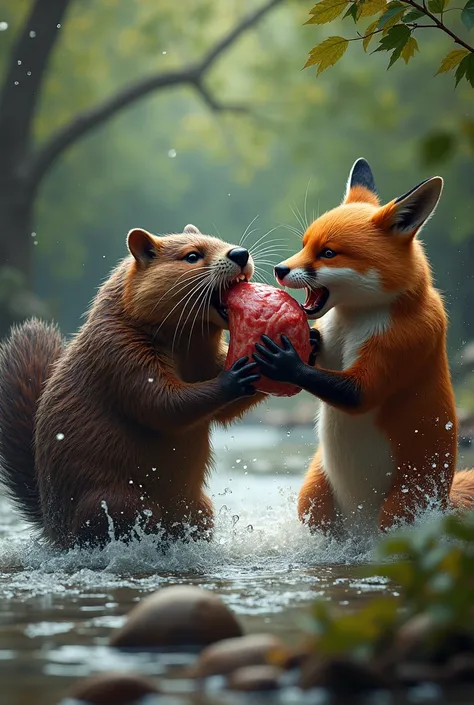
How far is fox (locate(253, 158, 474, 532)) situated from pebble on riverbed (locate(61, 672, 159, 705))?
7.42 feet

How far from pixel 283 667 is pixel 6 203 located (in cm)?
1662

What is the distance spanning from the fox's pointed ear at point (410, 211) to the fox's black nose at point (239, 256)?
0.61 metres

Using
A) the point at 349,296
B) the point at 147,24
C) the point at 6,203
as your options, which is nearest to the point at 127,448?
the point at 349,296

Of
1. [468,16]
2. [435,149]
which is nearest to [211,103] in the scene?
[468,16]

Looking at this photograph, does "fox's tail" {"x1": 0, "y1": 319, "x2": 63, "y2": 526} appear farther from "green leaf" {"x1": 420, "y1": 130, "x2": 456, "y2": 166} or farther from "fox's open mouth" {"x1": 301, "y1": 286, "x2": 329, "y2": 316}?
"green leaf" {"x1": 420, "y1": 130, "x2": 456, "y2": 166}

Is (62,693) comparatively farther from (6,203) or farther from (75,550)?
(6,203)

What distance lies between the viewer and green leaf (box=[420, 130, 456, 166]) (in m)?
2.59

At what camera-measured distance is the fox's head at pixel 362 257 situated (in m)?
5.43

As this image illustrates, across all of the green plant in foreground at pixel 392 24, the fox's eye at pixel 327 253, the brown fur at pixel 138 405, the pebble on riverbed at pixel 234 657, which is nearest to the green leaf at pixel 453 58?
the green plant in foreground at pixel 392 24

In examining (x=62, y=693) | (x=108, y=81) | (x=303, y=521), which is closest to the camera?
(x=62, y=693)

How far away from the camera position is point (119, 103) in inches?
773

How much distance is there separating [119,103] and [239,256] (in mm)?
14666

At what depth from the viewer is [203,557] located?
18.4 ft

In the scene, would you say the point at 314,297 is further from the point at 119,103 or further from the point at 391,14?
the point at 119,103
